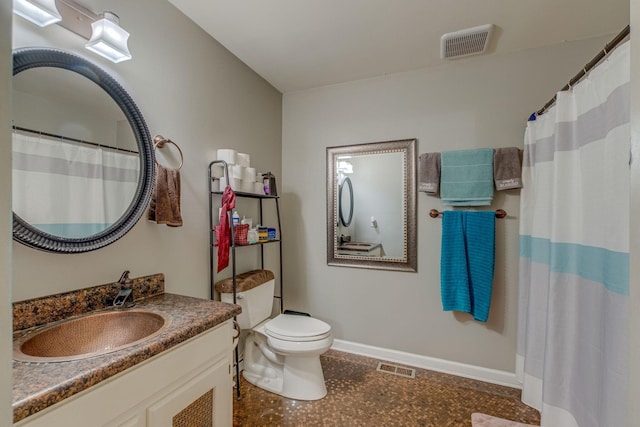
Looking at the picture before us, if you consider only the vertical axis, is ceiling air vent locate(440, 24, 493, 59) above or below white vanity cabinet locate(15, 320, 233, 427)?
above

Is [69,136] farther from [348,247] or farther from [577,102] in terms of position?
[577,102]

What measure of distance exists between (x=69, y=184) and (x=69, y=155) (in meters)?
0.12

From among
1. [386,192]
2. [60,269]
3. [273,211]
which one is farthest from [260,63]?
[60,269]

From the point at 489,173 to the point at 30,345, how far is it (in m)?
2.52

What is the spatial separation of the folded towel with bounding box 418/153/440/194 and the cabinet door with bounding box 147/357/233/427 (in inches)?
68.6

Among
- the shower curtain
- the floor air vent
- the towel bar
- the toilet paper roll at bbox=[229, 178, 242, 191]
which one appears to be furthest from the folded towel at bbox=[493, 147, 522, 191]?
the toilet paper roll at bbox=[229, 178, 242, 191]

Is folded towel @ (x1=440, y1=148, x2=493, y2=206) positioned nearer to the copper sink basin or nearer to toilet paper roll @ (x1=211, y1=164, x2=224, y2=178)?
toilet paper roll @ (x1=211, y1=164, x2=224, y2=178)

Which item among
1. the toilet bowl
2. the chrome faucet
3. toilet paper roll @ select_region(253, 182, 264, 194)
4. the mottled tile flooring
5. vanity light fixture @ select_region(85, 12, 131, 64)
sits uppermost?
vanity light fixture @ select_region(85, 12, 131, 64)

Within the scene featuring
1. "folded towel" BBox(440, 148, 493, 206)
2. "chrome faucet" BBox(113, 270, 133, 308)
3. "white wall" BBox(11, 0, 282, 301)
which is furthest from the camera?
"folded towel" BBox(440, 148, 493, 206)

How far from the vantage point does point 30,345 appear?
3.16ft

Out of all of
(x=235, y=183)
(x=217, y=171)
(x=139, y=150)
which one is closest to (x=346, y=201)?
(x=235, y=183)

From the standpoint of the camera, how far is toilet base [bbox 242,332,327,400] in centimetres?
191

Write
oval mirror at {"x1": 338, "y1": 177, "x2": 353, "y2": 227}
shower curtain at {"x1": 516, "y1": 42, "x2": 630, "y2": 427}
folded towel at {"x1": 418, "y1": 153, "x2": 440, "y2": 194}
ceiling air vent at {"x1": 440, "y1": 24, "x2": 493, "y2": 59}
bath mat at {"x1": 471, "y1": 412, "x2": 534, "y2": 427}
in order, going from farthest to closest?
oval mirror at {"x1": 338, "y1": 177, "x2": 353, "y2": 227}, folded towel at {"x1": 418, "y1": 153, "x2": 440, "y2": 194}, ceiling air vent at {"x1": 440, "y1": 24, "x2": 493, "y2": 59}, bath mat at {"x1": 471, "y1": 412, "x2": 534, "y2": 427}, shower curtain at {"x1": 516, "y1": 42, "x2": 630, "y2": 427}

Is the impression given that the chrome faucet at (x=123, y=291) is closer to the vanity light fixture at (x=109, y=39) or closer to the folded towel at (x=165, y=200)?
the folded towel at (x=165, y=200)
